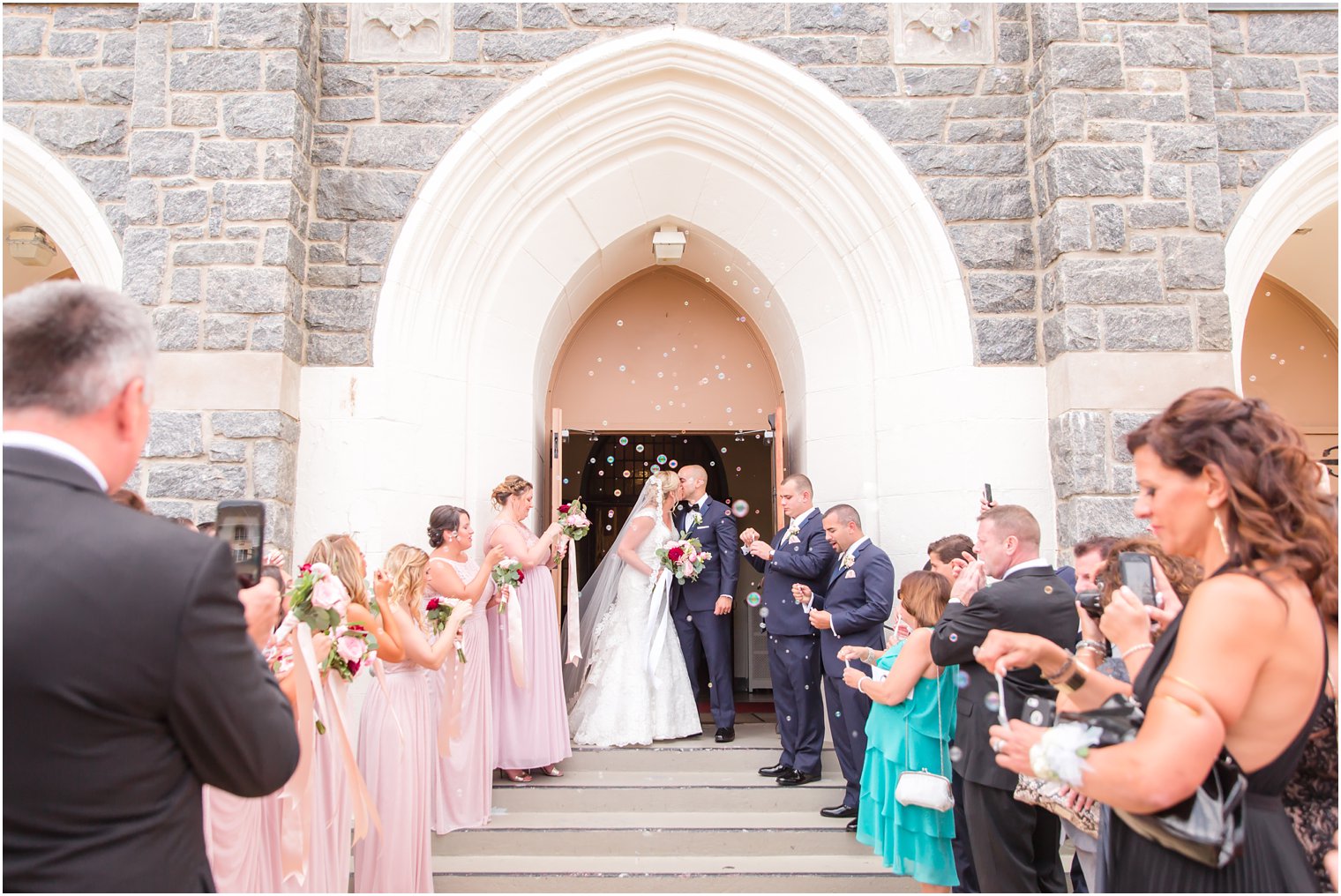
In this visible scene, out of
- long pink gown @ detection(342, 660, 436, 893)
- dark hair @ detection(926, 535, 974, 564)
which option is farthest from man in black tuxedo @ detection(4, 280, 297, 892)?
dark hair @ detection(926, 535, 974, 564)

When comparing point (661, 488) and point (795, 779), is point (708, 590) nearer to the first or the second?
point (661, 488)

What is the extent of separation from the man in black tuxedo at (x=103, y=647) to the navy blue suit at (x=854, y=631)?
156 inches

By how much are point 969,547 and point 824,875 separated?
1.73 metres

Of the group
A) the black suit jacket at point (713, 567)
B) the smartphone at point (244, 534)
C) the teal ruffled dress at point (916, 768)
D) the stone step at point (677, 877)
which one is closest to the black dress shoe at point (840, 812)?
the stone step at point (677, 877)

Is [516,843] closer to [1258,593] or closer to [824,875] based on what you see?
[824,875]

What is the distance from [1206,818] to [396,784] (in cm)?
328

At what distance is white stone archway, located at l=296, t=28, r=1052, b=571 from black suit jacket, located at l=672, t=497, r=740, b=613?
718mm

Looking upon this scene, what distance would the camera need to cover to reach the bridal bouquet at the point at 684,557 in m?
6.29

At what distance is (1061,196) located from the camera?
18.2ft

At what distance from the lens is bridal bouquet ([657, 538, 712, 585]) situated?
6.29 m

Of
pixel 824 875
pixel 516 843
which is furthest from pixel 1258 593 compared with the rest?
pixel 516 843

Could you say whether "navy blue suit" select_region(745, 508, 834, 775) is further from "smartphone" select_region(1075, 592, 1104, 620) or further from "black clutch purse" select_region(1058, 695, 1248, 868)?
"black clutch purse" select_region(1058, 695, 1248, 868)

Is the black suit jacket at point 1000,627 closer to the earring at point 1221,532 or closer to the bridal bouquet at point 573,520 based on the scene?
the earring at point 1221,532

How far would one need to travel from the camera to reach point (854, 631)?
5113mm
